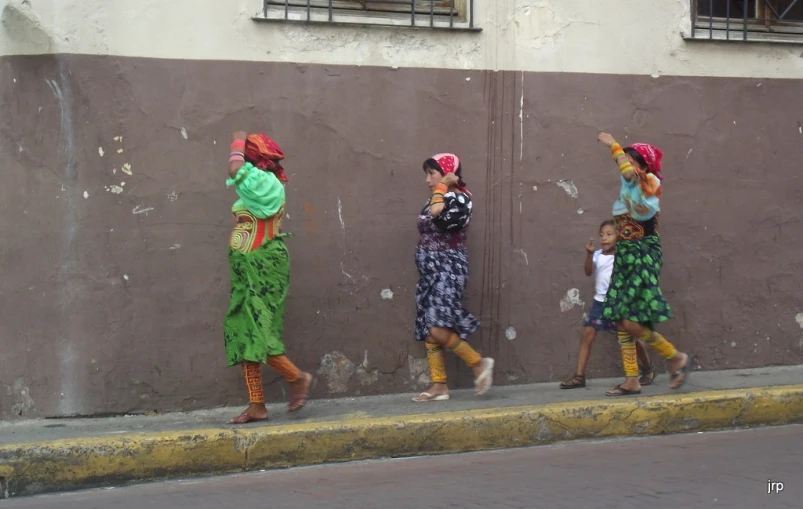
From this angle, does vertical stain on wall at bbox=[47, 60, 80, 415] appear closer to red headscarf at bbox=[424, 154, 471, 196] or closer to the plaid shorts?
red headscarf at bbox=[424, 154, 471, 196]

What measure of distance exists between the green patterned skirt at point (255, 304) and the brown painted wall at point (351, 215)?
0.59m

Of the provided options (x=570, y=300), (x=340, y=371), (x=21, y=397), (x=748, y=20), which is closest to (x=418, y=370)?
(x=340, y=371)

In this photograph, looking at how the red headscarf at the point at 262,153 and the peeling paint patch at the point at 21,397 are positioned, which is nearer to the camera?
the red headscarf at the point at 262,153

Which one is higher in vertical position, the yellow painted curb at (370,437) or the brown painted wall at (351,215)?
the brown painted wall at (351,215)

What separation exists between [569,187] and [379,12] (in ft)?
5.78

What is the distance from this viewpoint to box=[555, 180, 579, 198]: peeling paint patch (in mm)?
7117

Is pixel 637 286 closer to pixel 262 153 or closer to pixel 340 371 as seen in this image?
pixel 340 371

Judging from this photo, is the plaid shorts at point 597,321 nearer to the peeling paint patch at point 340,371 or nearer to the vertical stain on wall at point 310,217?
the peeling paint patch at point 340,371

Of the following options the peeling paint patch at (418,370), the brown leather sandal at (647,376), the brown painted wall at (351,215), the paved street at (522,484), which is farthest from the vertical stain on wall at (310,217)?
the brown leather sandal at (647,376)

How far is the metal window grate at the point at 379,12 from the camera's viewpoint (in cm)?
658

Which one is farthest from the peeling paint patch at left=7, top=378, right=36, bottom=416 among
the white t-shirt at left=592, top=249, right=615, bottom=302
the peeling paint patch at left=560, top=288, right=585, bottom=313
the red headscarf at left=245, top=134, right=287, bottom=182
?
the white t-shirt at left=592, top=249, right=615, bottom=302

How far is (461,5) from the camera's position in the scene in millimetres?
7012

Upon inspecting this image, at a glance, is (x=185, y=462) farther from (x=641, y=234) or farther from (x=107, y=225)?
(x=641, y=234)

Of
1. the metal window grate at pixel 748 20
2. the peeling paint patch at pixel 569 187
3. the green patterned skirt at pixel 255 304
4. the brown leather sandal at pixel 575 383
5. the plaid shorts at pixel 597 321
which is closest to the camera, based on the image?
the green patterned skirt at pixel 255 304
